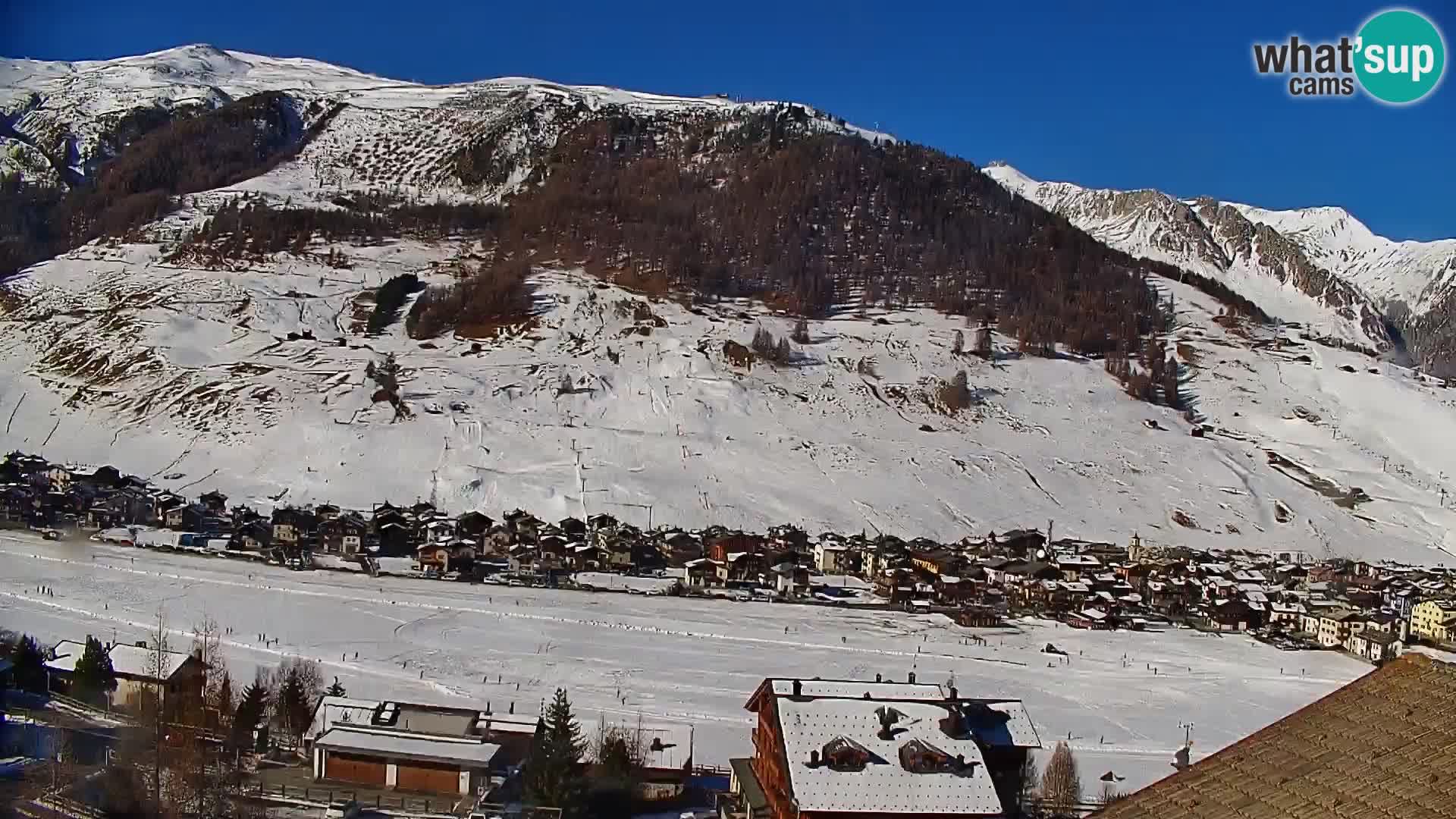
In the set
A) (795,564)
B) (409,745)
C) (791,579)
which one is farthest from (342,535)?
(409,745)

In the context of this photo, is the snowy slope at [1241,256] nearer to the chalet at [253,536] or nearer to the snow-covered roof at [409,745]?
the chalet at [253,536]

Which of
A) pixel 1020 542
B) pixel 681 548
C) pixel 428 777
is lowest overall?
pixel 428 777

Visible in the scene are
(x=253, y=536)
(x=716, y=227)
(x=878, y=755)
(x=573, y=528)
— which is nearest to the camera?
(x=878, y=755)

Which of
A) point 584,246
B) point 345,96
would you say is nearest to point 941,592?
point 584,246

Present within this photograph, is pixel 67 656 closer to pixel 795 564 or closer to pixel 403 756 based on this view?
pixel 403 756

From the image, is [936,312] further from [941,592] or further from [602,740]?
[602,740]
